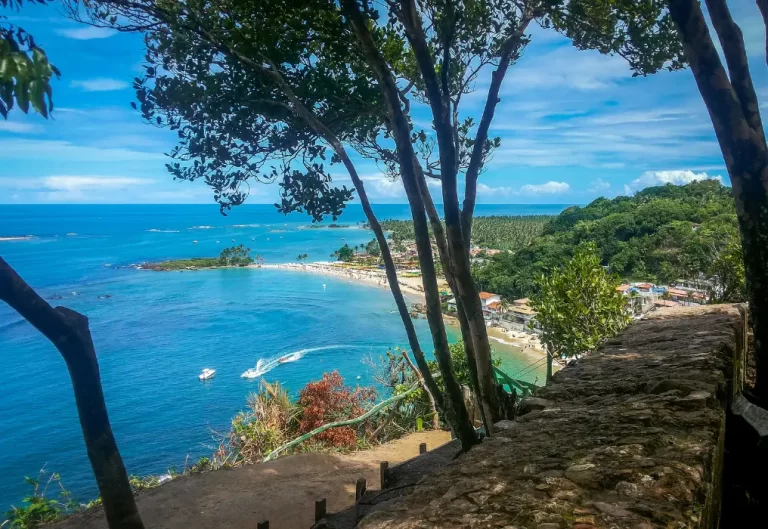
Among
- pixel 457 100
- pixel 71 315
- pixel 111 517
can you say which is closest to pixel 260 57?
pixel 457 100

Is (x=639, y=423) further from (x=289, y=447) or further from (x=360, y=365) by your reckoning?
(x=360, y=365)

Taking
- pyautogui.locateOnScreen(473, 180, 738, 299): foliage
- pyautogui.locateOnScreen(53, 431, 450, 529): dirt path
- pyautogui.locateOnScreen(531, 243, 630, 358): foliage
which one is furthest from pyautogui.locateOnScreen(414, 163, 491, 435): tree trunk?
pyautogui.locateOnScreen(473, 180, 738, 299): foliage

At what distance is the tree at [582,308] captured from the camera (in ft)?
35.2

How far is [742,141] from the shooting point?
2.94 metres

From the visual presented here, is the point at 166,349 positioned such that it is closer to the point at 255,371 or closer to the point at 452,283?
the point at 255,371

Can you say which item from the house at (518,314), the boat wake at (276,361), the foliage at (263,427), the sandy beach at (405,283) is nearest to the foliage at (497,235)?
the sandy beach at (405,283)

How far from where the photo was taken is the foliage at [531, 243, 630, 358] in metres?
10.7

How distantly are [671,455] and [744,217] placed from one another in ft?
5.88

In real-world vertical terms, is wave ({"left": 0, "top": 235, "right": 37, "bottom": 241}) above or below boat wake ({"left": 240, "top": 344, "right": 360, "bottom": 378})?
above

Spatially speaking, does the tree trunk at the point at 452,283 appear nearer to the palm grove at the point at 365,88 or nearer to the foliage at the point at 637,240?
the palm grove at the point at 365,88

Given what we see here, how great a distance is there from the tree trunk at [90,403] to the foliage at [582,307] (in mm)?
9084

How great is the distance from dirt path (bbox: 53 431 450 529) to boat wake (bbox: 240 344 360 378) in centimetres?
2158

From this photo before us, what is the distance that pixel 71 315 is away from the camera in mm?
3584

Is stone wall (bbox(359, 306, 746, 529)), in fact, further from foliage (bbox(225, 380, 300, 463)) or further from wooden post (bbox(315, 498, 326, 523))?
foliage (bbox(225, 380, 300, 463))
